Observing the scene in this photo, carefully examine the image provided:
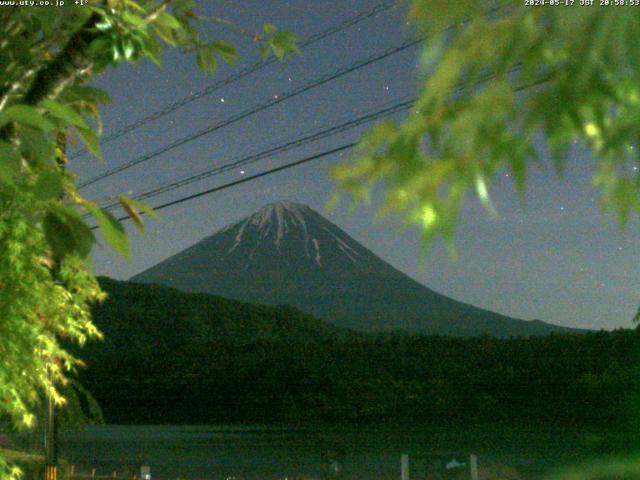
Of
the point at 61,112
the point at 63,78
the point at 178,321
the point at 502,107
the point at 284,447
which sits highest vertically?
the point at 178,321

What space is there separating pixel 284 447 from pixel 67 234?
52.4 metres

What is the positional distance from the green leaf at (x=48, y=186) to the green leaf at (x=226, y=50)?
4.18ft

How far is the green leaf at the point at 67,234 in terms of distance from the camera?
63.9 inches

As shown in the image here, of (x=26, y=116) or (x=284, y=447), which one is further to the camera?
(x=284, y=447)

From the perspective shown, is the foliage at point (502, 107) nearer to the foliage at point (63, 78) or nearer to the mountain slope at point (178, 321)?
the foliage at point (63, 78)

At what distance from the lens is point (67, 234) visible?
1.63 meters

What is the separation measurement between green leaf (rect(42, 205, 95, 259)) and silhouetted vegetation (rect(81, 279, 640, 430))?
2376 centimetres

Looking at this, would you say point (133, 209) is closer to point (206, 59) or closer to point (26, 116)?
point (26, 116)

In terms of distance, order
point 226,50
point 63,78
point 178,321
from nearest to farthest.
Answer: point 63,78 < point 226,50 < point 178,321

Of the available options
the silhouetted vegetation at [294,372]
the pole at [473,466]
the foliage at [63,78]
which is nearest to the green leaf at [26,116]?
the foliage at [63,78]

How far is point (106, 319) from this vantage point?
50.3 metres

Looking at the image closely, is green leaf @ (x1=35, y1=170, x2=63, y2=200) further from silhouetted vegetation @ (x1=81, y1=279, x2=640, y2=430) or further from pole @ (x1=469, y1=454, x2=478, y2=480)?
silhouetted vegetation @ (x1=81, y1=279, x2=640, y2=430)

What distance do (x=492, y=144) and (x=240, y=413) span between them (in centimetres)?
4539

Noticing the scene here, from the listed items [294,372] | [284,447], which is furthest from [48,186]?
[284,447]
